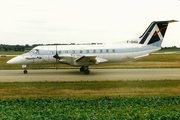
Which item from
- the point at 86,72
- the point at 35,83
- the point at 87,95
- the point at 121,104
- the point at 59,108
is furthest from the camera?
the point at 86,72

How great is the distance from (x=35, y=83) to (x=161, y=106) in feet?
36.9

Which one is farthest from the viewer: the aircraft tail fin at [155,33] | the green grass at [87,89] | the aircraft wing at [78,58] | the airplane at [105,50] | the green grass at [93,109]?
the aircraft tail fin at [155,33]

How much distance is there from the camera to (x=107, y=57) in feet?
93.1

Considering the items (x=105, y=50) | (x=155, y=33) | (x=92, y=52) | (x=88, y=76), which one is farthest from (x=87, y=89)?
(x=155, y=33)

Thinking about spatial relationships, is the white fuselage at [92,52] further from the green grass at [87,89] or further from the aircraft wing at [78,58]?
the green grass at [87,89]

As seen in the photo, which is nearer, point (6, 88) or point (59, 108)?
point (59, 108)

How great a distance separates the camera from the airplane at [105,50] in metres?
27.9

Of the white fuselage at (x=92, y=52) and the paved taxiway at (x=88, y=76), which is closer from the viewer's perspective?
the paved taxiway at (x=88, y=76)

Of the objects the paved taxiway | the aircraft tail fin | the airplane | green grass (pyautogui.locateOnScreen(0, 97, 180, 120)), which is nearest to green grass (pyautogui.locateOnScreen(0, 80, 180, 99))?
the paved taxiway

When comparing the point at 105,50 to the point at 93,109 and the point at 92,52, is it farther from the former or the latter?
the point at 93,109

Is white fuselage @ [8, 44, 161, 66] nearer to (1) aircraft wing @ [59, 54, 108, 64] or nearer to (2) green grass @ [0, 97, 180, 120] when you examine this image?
(1) aircraft wing @ [59, 54, 108, 64]

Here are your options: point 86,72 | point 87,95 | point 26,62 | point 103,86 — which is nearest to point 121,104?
point 87,95

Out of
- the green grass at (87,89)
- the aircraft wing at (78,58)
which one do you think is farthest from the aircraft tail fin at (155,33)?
the green grass at (87,89)

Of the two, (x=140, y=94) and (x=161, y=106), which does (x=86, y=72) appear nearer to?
(x=140, y=94)
